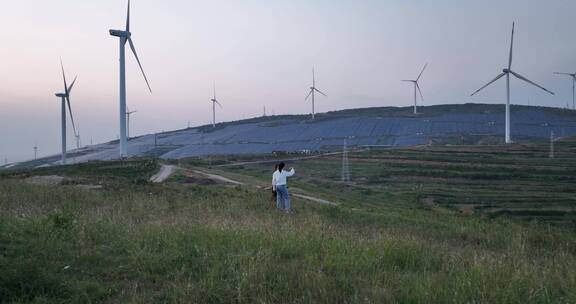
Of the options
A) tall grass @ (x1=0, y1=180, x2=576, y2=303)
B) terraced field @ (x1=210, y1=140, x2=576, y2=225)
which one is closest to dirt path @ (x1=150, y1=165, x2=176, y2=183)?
terraced field @ (x1=210, y1=140, x2=576, y2=225)

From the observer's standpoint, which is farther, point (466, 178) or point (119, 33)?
point (119, 33)

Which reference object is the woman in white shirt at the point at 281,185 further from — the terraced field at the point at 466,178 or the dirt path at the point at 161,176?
the dirt path at the point at 161,176

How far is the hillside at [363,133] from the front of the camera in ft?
281

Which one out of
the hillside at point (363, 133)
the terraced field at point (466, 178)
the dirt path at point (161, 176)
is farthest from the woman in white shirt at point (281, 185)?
the hillside at point (363, 133)

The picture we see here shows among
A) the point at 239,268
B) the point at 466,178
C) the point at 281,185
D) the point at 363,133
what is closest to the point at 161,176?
the point at 281,185

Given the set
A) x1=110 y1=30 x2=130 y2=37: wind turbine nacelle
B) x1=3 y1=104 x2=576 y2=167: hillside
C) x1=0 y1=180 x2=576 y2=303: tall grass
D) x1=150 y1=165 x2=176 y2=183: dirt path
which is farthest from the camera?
x1=3 y1=104 x2=576 y2=167: hillside

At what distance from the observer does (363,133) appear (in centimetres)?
9225

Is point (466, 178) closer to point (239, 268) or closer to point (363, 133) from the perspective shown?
point (239, 268)

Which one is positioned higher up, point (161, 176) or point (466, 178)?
point (161, 176)

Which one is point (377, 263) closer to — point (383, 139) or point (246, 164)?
point (246, 164)

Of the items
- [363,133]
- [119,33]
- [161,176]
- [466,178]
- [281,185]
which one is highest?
[119,33]

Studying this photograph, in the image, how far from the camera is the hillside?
281 ft

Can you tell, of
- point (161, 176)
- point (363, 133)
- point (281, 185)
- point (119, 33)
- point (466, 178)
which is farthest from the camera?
point (363, 133)

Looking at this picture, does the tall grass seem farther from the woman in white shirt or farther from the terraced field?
the terraced field
